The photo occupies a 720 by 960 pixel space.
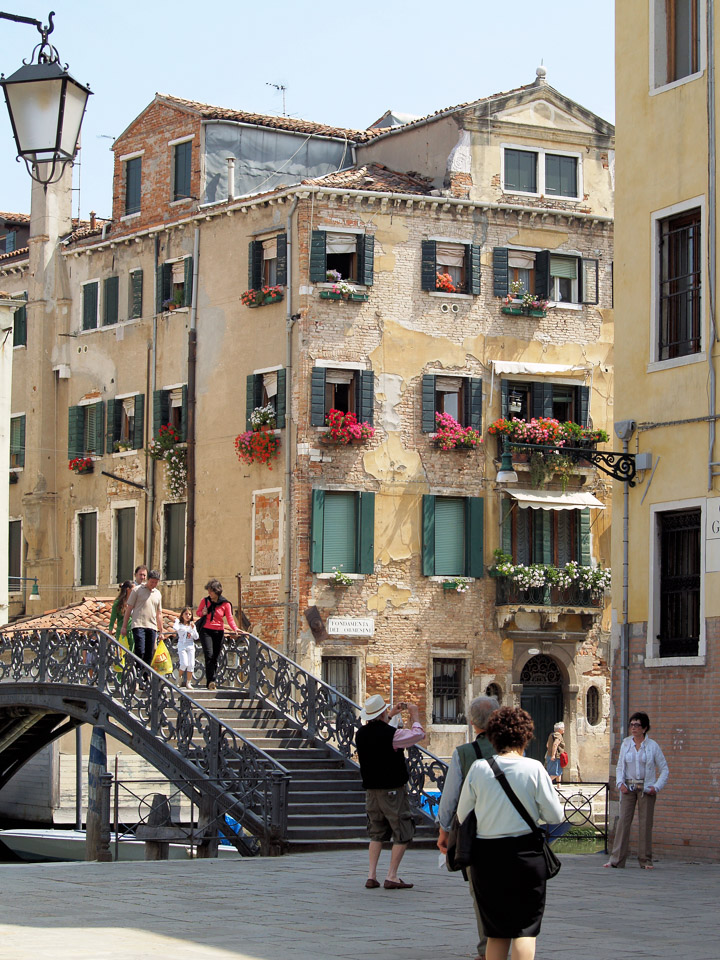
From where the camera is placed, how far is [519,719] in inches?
324

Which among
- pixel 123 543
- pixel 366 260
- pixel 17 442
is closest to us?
pixel 366 260

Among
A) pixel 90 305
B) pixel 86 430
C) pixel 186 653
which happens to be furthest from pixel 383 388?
pixel 186 653

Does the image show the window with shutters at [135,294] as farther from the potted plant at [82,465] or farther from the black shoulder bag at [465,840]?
the black shoulder bag at [465,840]

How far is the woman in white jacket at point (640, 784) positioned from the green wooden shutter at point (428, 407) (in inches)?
795

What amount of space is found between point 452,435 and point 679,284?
18019 mm

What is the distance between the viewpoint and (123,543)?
130 feet

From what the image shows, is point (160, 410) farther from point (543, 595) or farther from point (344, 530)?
point (543, 595)

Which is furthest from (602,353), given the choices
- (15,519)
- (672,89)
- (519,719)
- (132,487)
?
(519,719)

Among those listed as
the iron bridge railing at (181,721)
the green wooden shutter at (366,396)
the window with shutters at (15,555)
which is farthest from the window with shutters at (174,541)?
the iron bridge railing at (181,721)

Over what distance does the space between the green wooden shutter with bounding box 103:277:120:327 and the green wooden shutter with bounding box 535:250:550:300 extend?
1038 centimetres

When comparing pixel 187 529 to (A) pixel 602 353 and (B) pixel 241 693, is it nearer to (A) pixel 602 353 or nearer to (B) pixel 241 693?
(A) pixel 602 353

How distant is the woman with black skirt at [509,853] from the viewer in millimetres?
7902

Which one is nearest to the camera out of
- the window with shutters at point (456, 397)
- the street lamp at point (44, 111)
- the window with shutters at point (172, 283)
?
the street lamp at point (44, 111)

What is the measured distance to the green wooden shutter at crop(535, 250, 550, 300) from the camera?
1481 inches
